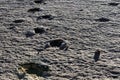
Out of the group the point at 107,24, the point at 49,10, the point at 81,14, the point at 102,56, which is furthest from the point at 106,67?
the point at 49,10

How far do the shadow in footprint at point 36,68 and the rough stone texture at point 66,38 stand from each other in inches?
1.5

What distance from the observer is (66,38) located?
2.57 meters

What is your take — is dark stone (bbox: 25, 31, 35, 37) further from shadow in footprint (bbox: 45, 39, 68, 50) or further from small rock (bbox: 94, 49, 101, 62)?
small rock (bbox: 94, 49, 101, 62)

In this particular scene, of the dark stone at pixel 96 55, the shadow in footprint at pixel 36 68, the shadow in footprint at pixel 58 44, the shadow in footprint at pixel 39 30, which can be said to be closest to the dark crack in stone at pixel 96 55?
the dark stone at pixel 96 55

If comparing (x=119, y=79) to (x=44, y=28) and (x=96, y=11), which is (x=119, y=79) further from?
(x=96, y=11)

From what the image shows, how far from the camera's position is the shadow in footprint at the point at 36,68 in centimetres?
216

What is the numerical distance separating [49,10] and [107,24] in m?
0.63

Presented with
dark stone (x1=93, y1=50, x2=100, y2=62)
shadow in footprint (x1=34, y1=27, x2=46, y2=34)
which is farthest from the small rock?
shadow in footprint (x1=34, y1=27, x2=46, y2=34)

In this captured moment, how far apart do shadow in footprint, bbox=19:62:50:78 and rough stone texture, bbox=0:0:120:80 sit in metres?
0.04

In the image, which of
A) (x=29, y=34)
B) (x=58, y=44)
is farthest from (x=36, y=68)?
(x=29, y=34)

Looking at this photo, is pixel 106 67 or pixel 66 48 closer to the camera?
pixel 106 67

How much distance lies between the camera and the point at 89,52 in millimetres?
2348

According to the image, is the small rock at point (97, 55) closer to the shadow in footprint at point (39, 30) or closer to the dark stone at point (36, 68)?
the dark stone at point (36, 68)

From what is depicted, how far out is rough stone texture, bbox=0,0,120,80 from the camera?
7.06 feet
